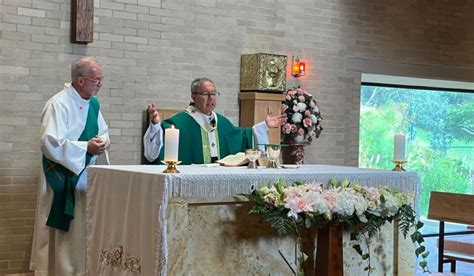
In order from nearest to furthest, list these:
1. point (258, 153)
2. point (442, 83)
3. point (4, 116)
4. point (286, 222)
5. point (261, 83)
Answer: point (286, 222) → point (258, 153) → point (4, 116) → point (261, 83) → point (442, 83)

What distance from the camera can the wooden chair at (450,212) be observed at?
685 centimetres

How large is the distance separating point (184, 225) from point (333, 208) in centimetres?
91

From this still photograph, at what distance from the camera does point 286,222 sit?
431 cm

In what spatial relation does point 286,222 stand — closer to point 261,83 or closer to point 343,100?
point 261,83

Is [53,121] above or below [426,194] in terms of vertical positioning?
above

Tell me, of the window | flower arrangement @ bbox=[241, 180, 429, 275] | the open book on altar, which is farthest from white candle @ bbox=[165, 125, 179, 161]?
the window

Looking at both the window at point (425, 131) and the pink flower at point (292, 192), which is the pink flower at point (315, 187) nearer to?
the pink flower at point (292, 192)

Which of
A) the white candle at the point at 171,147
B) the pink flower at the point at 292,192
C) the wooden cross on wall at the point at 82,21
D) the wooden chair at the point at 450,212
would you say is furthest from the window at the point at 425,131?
the white candle at the point at 171,147

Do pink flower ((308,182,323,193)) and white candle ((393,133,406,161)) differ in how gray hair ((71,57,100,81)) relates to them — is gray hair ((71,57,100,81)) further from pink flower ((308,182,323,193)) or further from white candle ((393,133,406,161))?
white candle ((393,133,406,161))

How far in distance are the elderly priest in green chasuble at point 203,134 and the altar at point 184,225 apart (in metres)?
1.41

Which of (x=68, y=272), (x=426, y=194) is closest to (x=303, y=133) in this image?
(x=426, y=194)

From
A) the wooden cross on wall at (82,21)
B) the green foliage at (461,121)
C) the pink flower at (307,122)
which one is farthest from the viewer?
the green foliage at (461,121)

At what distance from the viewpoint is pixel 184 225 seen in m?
4.24

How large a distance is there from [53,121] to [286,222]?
216 cm
